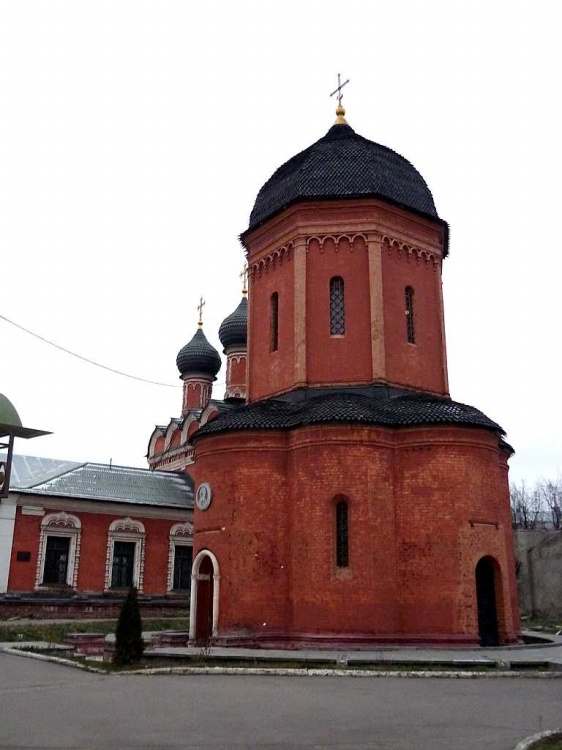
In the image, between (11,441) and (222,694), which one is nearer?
(222,694)

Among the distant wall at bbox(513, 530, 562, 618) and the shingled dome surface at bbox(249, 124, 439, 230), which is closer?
the shingled dome surface at bbox(249, 124, 439, 230)

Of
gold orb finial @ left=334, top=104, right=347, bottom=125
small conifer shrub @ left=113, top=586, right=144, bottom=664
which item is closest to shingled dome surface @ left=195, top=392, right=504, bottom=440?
small conifer shrub @ left=113, top=586, right=144, bottom=664

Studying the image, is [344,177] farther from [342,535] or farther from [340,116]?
[342,535]

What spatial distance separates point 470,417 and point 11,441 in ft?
32.9

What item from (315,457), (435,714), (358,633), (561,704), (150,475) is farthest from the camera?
(150,475)

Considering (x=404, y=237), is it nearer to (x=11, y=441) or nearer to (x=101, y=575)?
(x=11, y=441)

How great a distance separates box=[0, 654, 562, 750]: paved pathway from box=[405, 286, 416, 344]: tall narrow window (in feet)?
30.5

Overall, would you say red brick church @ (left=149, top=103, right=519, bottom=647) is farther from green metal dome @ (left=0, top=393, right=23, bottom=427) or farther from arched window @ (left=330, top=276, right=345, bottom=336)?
green metal dome @ (left=0, top=393, right=23, bottom=427)

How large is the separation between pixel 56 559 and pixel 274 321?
44.1 ft

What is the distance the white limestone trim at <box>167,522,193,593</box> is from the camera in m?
27.7

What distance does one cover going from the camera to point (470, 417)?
50.3 feet

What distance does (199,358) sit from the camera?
36.3m

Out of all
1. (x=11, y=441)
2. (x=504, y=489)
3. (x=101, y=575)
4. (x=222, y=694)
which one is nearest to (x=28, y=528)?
(x=101, y=575)

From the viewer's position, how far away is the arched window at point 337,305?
1747cm
